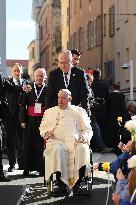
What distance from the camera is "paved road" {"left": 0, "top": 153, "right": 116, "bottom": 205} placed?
976 cm

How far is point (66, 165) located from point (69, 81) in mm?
1587

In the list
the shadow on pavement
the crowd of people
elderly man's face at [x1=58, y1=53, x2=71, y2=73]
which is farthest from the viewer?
elderly man's face at [x1=58, y1=53, x2=71, y2=73]

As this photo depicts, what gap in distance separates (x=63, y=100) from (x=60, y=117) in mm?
261

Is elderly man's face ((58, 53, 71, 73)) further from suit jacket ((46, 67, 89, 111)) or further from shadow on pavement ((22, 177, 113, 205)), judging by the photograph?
shadow on pavement ((22, 177, 113, 205))

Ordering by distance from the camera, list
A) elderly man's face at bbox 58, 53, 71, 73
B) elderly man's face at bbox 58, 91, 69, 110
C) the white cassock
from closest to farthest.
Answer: the white cassock → elderly man's face at bbox 58, 91, 69, 110 → elderly man's face at bbox 58, 53, 71, 73

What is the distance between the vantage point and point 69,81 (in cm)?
1114

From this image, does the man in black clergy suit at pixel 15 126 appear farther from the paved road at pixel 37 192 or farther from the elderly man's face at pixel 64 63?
the elderly man's face at pixel 64 63

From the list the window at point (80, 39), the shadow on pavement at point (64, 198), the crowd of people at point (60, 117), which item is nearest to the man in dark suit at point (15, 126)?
the crowd of people at point (60, 117)

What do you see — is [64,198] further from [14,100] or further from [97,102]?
[97,102]

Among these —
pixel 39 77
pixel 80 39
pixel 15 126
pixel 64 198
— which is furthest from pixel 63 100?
pixel 80 39

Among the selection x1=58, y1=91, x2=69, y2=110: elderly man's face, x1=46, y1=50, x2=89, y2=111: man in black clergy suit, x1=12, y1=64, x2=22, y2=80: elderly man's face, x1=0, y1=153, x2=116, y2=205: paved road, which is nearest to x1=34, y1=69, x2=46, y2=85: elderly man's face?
x1=12, y1=64, x2=22, y2=80: elderly man's face

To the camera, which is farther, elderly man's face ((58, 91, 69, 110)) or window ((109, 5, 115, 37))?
window ((109, 5, 115, 37))

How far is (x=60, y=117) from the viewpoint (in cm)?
1049

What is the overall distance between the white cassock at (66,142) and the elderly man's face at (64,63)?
75 centimetres
